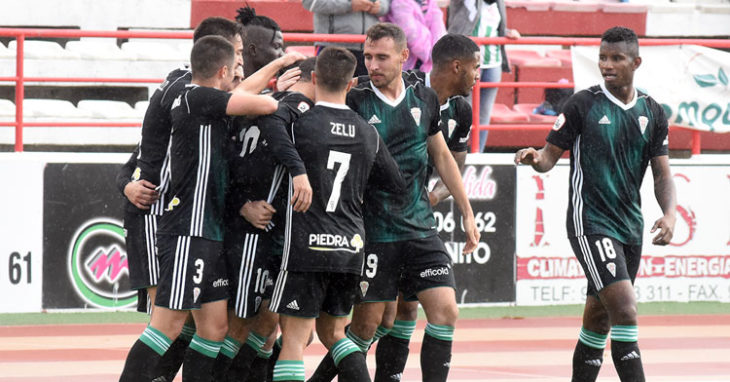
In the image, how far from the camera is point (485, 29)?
44.5 ft

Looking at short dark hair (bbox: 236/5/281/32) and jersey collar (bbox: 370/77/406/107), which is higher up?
short dark hair (bbox: 236/5/281/32)

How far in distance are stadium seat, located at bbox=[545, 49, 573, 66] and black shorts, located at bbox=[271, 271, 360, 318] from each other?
1138cm

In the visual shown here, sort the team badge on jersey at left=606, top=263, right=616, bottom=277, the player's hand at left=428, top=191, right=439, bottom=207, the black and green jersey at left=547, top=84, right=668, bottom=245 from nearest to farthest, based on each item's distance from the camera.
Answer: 1. the team badge on jersey at left=606, top=263, right=616, bottom=277
2. the black and green jersey at left=547, top=84, right=668, bottom=245
3. the player's hand at left=428, top=191, right=439, bottom=207

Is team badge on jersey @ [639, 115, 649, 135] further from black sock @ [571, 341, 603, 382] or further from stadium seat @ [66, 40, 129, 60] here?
stadium seat @ [66, 40, 129, 60]

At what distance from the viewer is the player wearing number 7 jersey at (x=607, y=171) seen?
7957 millimetres

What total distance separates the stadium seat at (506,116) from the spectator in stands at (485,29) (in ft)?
7.69

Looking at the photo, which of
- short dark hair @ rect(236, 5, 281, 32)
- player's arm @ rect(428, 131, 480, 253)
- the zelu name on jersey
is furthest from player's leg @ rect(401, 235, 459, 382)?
short dark hair @ rect(236, 5, 281, 32)

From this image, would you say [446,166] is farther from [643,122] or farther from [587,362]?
[587,362]

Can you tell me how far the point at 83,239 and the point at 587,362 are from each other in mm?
5537

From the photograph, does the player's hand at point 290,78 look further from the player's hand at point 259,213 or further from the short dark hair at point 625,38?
the short dark hair at point 625,38

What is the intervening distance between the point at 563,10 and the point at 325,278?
12395 millimetres

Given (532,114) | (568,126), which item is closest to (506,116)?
(532,114)

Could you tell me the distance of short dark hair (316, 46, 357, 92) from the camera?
6977 mm

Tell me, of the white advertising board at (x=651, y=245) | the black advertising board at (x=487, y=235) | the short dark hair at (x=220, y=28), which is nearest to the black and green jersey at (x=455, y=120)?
the short dark hair at (x=220, y=28)
